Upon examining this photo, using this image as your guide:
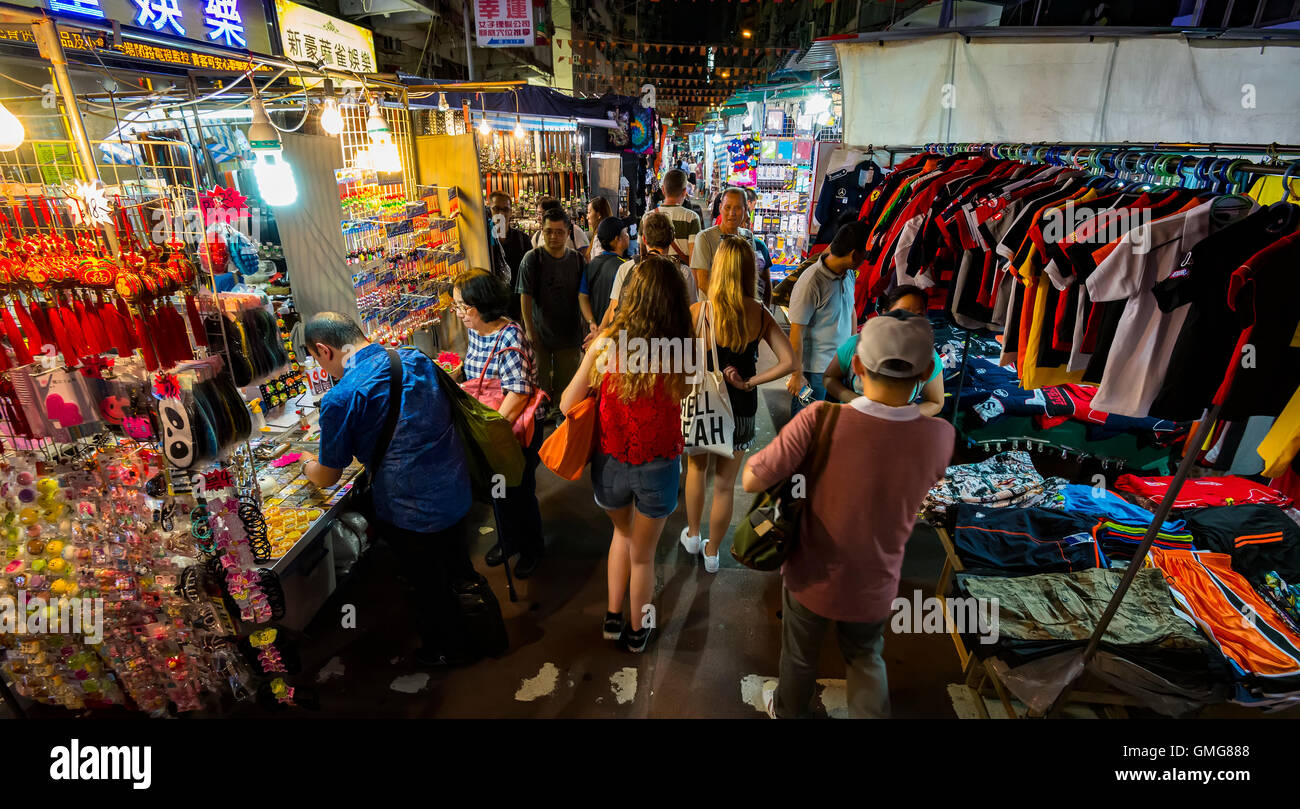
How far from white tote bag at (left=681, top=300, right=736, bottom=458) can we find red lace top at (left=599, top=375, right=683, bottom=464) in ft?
1.12

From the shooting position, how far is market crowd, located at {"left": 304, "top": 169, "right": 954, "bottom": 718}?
1892mm

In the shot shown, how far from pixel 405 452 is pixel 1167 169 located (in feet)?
11.8

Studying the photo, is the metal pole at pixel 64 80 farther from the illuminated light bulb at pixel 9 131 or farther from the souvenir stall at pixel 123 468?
the illuminated light bulb at pixel 9 131

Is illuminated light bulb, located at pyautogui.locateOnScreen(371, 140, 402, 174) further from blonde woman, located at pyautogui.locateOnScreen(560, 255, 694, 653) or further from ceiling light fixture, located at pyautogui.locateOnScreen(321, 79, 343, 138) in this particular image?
blonde woman, located at pyautogui.locateOnScreen(560, 255, 694, 653)

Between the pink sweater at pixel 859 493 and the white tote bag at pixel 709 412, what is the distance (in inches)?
37.0

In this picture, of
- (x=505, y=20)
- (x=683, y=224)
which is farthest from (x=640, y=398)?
(x=505, y=20)

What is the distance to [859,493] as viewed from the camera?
6.27ft

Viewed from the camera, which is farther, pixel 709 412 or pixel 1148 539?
pixel 709 412
